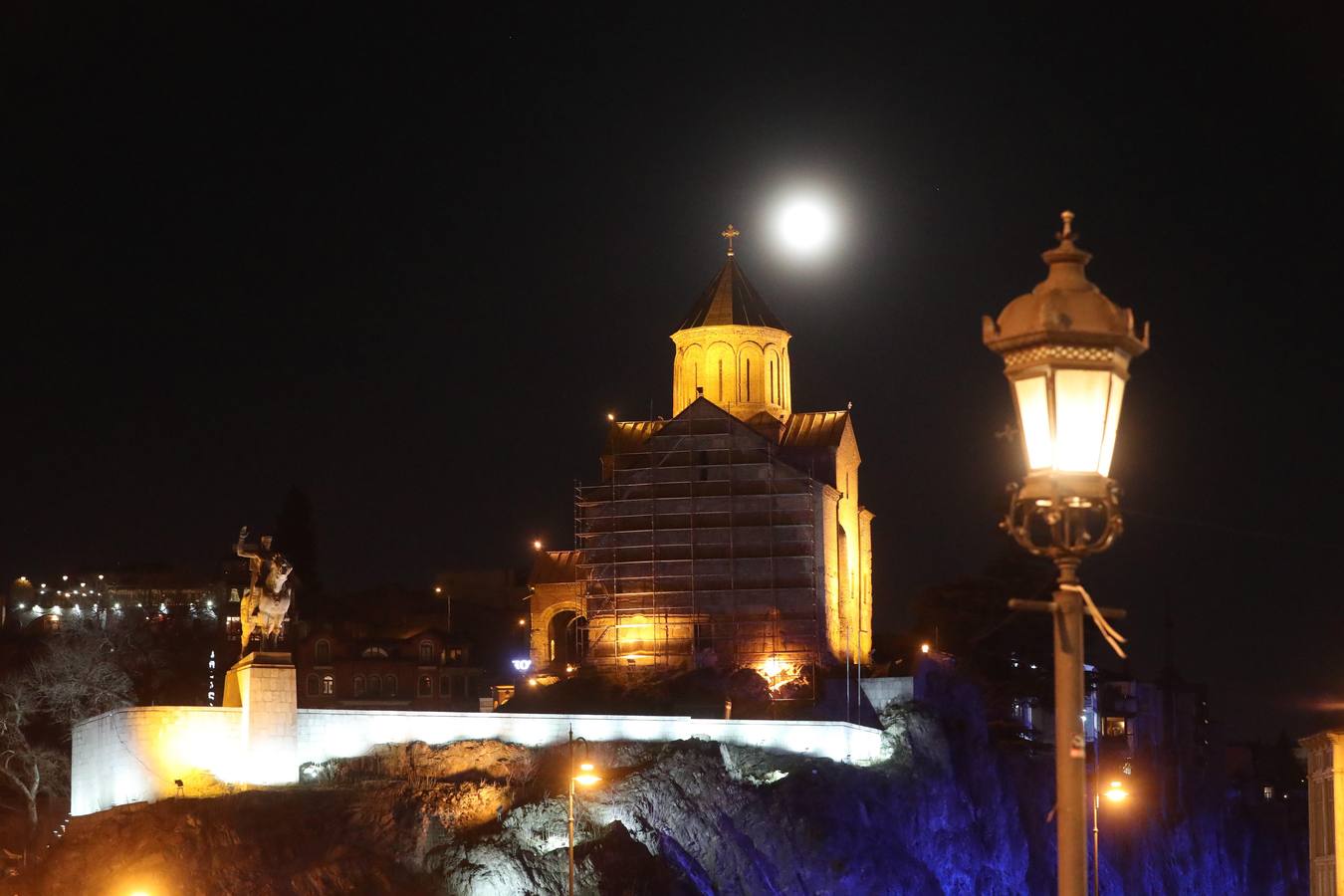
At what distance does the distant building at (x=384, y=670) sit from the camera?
88125 mm

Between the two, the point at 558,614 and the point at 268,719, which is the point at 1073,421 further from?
the point at 558,614

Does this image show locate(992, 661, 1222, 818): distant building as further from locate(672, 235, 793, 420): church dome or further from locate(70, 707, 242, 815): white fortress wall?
locate(70, 707, 242, 815): white fortress wall

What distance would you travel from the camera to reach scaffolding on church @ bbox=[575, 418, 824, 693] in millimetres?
70500

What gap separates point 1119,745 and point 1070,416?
90.3 m

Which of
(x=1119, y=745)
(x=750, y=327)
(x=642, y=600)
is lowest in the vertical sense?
(x=1119, y=745)

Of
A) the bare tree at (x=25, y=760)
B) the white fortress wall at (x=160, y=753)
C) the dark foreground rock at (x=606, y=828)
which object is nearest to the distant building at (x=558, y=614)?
the dark foreground rock at (x=606, y=828)

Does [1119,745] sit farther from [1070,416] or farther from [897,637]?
[1070,416]

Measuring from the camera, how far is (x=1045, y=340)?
7.70 m

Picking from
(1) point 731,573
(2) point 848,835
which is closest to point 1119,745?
(1) point 731,573

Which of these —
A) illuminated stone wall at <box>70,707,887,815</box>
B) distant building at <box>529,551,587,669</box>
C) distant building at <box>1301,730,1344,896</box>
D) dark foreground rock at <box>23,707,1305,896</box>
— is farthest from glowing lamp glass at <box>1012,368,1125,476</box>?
distant building at <box>529,551,587,669</box>

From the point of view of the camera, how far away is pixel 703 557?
71.8m

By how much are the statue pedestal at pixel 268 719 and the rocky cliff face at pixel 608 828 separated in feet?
2.87

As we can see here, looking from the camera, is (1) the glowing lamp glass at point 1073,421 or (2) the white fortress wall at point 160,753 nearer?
(1) the glowing lamp glass at point 1073,421

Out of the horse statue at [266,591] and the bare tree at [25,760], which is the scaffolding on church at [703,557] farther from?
the horse statue at [266,591]
